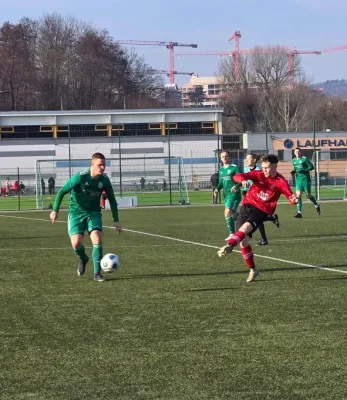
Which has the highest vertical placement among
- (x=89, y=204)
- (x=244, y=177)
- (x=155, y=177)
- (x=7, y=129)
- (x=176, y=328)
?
(x=7, y=129)

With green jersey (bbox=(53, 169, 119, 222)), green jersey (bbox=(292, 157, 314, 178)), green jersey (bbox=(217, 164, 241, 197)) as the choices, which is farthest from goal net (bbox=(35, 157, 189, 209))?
green jersey (bbox=(53, 169, 119, 222))

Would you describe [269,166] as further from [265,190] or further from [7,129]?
[7,129]

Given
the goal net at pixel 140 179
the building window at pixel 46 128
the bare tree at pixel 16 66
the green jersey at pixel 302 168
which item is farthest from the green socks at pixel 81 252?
the bare tree at pixel 16 66

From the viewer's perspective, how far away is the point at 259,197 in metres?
11.4

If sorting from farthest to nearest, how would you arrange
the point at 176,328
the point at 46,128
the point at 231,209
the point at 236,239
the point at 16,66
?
the point at 16,66
the point at 46,128
the point at 231,209
the point at 236,239
the point at 176,328

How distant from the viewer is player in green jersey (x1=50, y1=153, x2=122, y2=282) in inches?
452

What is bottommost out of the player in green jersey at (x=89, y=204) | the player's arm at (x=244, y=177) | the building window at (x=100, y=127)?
the player in green jersey at (x=89, y=204)

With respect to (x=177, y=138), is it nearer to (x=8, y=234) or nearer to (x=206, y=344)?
(x=8, y=234)

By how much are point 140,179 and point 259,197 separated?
1159 inches

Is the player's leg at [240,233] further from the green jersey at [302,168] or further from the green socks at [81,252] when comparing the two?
the green jersey at [302,168]

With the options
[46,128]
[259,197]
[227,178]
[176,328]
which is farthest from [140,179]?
[176,328]

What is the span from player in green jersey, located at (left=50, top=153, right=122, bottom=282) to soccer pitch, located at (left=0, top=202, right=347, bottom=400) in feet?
1.60

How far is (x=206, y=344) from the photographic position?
→ 23.1ft

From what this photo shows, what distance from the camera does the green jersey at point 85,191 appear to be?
11.5 meters
